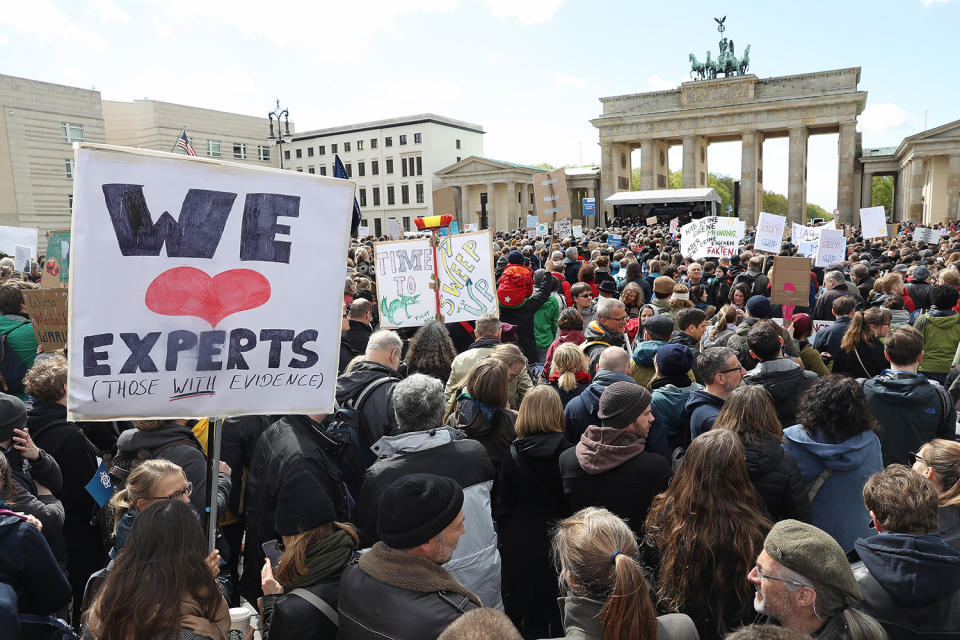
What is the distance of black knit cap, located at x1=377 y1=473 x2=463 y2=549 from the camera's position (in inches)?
88.1

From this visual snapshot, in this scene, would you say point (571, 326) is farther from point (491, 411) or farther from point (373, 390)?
point (373, 390)

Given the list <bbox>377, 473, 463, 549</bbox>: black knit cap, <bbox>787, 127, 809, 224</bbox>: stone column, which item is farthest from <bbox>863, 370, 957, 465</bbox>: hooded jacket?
<bbox>787, 127, 809, 224</bbox>: stone column

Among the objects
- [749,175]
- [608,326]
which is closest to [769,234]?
[608,326]

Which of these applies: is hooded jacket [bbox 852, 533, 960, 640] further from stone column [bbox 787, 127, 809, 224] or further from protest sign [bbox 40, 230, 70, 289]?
stone column [bbox 787, 127, 809, 224]

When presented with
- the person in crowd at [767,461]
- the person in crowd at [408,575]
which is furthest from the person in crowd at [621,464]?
the person in crowd at [408,575]

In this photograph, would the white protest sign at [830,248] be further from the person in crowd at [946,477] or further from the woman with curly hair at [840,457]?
the person in crowd at [946,477]

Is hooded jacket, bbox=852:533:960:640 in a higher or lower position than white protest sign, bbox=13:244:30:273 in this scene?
lower

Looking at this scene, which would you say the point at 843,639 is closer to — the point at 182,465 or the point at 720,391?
the point at 720,391

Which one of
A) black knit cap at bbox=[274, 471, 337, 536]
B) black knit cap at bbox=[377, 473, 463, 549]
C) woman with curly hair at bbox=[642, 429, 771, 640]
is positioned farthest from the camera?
woman with curly hair at bbox=[642, 429, 771, 640]

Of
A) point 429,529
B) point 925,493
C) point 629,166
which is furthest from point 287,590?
point 629,166

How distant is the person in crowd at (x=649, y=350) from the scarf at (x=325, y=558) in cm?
321

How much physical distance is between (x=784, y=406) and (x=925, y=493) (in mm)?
2033

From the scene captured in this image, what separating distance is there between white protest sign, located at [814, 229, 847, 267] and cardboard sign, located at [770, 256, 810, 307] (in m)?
3.57

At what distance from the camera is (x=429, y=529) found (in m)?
2.26
